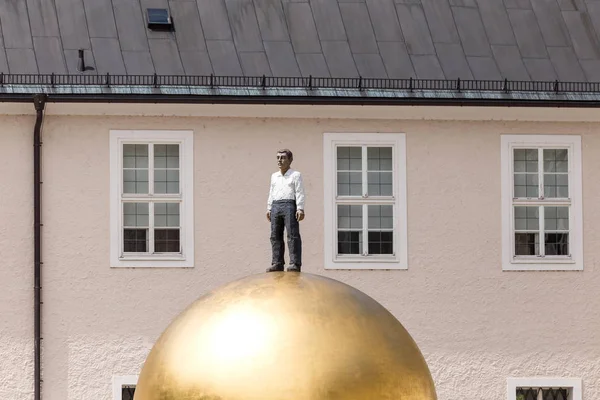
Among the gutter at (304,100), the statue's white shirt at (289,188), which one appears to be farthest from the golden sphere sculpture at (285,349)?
the gutter at (304,100)

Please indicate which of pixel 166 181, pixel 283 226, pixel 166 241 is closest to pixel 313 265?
pixel 166 241

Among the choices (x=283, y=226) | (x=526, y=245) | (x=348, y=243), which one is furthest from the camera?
(x=526, y=245)

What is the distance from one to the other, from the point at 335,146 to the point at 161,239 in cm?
294

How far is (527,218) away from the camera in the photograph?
29906 millimetres

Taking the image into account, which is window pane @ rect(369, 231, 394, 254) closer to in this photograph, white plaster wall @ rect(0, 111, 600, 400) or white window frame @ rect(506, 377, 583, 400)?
white plaster wall @ rect(0, 111, 600, 400)

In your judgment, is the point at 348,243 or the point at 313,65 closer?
the point at 348,243

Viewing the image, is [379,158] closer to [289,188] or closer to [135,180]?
[135,180]

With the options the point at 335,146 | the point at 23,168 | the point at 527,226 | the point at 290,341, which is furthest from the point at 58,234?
the point at 290,341

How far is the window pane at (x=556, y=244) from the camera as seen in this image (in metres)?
29.9

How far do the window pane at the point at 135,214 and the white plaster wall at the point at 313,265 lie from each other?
38 centimetres

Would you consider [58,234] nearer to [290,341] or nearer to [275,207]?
[275,207]

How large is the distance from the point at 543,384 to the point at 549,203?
2777 millimetres

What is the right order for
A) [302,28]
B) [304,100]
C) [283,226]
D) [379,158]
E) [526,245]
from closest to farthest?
1. [283,226]
2. [304,100]
3. [379,158]
4. [526,245]
5. [302,28]

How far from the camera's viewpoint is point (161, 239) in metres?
29.3
